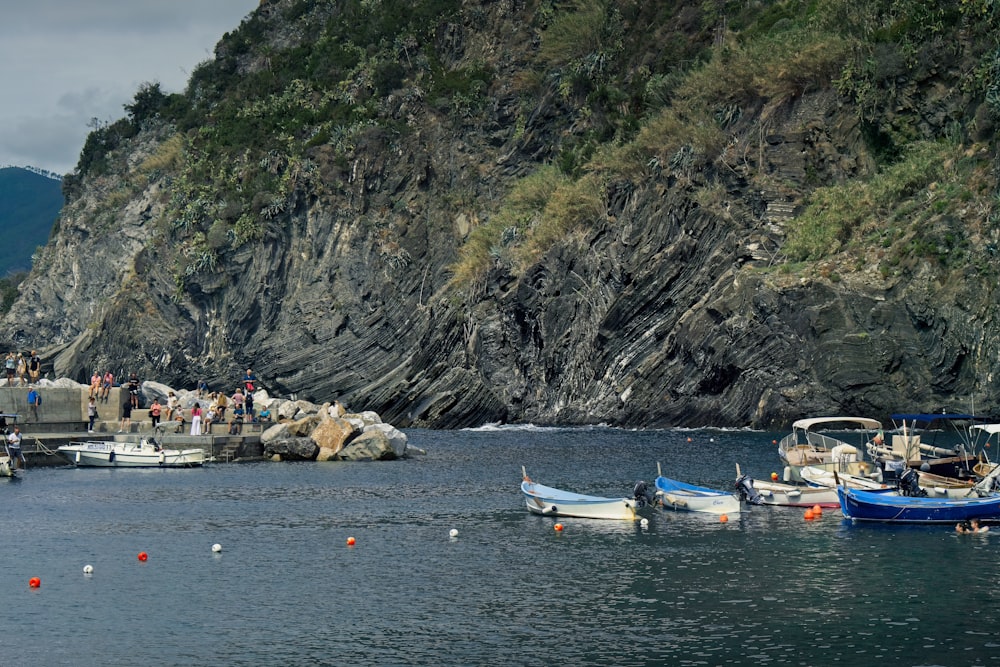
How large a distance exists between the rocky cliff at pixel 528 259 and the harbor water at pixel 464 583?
30573 millimetres

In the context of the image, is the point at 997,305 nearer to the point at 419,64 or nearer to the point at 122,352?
the point at 419,64

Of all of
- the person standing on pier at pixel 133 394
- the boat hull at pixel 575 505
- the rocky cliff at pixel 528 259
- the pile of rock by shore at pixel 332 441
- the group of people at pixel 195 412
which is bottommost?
the boat hull at pixel 575 505

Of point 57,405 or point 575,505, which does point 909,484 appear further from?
point 57,405

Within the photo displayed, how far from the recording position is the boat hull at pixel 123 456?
7388cm

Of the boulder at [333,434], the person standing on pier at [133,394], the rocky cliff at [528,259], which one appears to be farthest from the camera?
the rocky cliff at [528,259]

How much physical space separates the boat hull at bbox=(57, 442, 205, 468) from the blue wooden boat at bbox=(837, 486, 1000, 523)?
40951mm

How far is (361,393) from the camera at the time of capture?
11519 cm

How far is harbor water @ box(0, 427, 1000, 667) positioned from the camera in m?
29.6

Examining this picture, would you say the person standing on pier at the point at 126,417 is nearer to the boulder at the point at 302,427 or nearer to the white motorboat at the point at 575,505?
the boulder at the point at 302,427

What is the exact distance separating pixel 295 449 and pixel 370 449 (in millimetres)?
4608

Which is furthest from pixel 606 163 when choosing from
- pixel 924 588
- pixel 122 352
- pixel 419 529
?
pixel 924 588

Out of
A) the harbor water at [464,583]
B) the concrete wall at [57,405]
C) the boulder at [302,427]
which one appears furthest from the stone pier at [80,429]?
the harbor water at [464,583]

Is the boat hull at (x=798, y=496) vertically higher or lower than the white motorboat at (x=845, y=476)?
lower

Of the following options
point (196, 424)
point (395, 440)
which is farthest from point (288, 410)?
point (395, 440)
